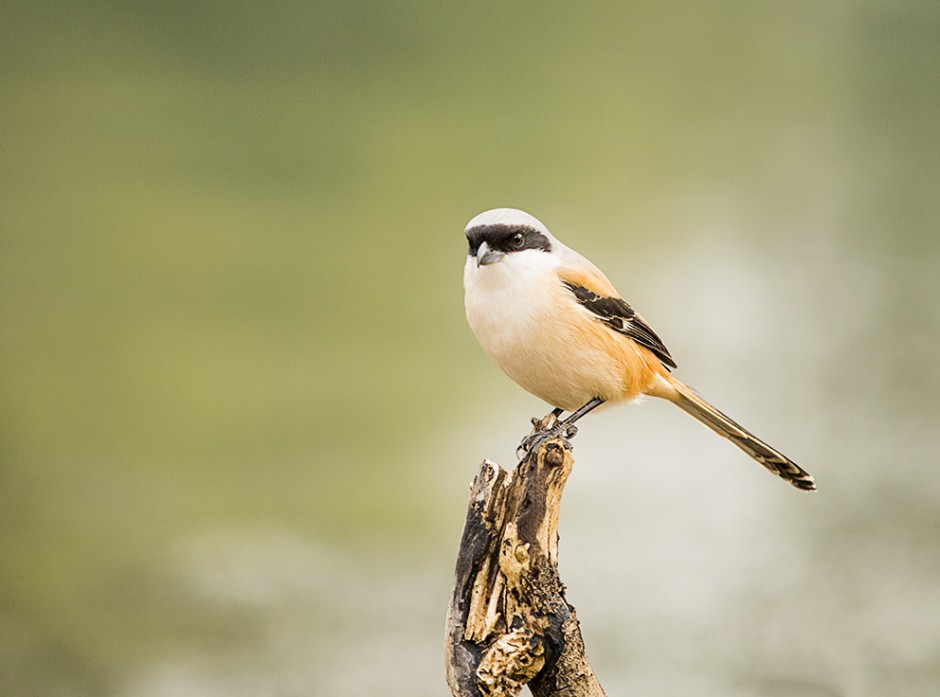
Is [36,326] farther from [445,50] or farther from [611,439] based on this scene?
[611,439]

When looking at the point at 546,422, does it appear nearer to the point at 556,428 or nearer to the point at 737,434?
the point at 556,428

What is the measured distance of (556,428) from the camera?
91.5 inches

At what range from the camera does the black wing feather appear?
238cm

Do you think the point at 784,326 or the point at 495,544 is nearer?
the point at 495,544

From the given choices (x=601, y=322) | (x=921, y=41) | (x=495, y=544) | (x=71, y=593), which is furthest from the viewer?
(x=921, y=41)

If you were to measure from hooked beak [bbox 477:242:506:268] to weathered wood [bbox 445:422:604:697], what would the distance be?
16.6 inches

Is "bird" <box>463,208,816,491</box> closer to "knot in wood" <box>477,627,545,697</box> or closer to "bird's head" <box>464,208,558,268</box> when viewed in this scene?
"bird's head" <box>464,208,558,268</box>

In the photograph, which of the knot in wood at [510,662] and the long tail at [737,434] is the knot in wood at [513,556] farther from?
the long tail at [737,434]

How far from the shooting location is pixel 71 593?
320 centimetres

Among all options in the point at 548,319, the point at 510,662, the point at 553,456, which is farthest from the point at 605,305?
the point at 510,662

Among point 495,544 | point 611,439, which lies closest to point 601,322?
point 495,544

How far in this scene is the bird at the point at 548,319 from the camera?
228 centimetres

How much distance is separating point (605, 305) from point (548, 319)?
0.20 metres

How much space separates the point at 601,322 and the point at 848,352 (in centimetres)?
138
